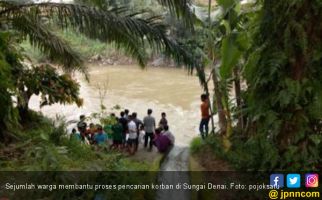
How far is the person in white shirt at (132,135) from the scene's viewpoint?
29.8 feet

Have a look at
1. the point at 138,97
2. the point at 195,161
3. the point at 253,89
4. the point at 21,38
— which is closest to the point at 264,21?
the point at 253,89

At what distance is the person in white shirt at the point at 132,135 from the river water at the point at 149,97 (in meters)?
3.03

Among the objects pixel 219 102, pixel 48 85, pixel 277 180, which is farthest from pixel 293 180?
pixel 48 85

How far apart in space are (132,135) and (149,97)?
11398 mm

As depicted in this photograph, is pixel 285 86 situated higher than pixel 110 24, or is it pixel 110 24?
pixel 110 24

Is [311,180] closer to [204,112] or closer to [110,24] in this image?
[110,24]

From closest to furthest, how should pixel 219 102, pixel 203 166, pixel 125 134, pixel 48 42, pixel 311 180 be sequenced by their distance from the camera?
pixel 311 180 → pixel 48 42 → pixel 203 166 → pixel 219 102 → pixel 125 134

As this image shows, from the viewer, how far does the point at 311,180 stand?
577cm

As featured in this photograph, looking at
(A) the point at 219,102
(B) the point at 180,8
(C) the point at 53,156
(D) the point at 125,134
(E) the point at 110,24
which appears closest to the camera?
(C) the point at 53,156

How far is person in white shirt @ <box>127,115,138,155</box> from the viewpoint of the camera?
357 inches

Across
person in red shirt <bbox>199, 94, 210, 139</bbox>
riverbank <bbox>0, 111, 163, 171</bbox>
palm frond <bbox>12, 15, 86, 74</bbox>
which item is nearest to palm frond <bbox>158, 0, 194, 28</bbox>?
riverbank <bbox>0, 111, 163, 171</bbox>

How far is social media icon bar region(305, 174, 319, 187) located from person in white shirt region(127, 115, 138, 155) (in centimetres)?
411

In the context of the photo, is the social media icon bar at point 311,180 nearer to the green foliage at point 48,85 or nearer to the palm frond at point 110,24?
the palm frond at point 110,24

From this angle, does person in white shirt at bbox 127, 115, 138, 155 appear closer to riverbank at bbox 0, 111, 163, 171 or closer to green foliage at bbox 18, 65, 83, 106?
green foliage at bbox 18, 65, 83, 106
